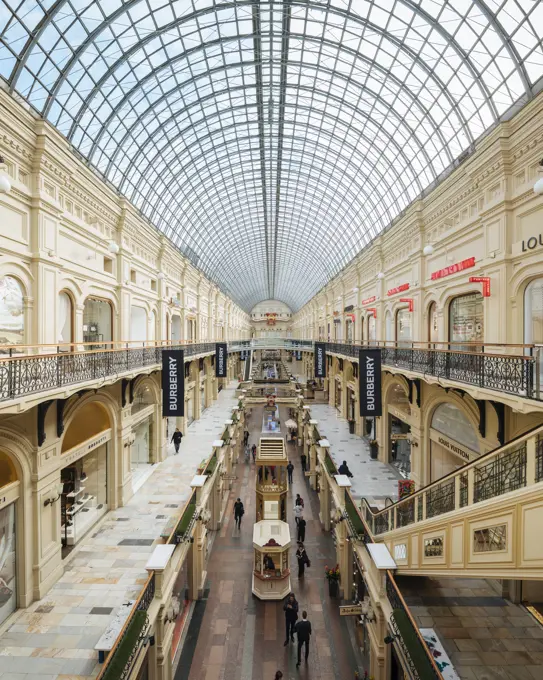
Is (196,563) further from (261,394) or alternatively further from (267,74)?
(261,394)

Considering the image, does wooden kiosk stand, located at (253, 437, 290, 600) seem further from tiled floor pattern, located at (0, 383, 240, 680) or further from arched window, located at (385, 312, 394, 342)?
arched window, located at (385, 312, 394, 342)

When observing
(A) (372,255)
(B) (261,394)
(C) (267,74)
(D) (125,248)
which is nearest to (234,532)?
(D) (125,248)

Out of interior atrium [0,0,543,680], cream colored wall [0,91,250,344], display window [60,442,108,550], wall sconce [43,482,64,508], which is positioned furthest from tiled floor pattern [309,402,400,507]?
cream colored wall [0,91,250,344]

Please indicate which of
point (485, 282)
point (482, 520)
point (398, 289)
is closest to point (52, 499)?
point (482, 520)

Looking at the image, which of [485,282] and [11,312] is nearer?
[11,312]

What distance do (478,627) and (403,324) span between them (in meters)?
14.2

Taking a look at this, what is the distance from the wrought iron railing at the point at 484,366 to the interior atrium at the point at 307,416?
3.0 inches

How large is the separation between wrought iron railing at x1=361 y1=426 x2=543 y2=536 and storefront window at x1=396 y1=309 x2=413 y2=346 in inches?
438

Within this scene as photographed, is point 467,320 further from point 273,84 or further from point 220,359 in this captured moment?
point 220,359

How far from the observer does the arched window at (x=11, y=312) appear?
10109 mm

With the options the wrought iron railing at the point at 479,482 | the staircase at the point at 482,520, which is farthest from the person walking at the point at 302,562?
the staircase at the point at 482,520

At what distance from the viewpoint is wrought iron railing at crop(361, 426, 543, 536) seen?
21.3ft

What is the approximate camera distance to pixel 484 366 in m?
9.57

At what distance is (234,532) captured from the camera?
18.1 m
